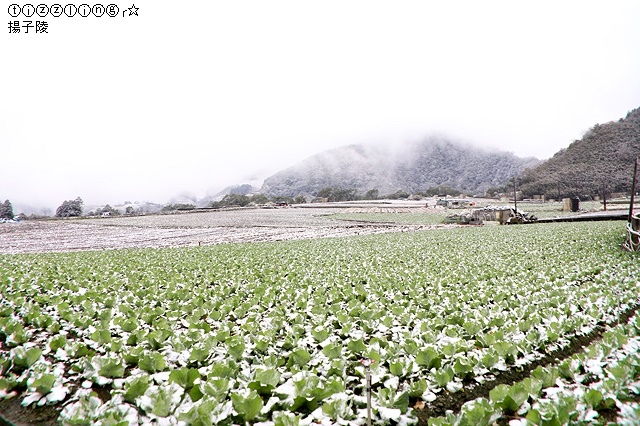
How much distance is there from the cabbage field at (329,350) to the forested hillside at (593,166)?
Result: 9544 cm

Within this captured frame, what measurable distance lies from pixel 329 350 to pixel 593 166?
113 metres

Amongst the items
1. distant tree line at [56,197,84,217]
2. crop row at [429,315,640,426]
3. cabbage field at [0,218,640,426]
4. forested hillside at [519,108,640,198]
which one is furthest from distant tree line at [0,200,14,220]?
forested hillside at [519,108,640,198]

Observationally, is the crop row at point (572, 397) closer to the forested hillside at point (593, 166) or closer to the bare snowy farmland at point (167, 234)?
the bare snowy farmland at point (167, 234)

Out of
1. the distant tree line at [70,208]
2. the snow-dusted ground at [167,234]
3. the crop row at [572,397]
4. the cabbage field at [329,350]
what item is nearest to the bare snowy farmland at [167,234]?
the snow-dusted ground at [167,234]

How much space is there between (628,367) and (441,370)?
1.77m

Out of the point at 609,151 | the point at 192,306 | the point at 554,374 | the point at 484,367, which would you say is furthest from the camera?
the point at 609,151

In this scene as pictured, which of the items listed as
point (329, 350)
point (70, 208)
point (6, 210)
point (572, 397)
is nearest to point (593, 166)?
point (572, 397)

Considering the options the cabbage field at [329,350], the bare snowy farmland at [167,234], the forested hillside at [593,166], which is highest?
the forested hillside at [593,166]

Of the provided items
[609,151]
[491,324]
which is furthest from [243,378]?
[609,151]

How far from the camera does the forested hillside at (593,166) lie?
265ft

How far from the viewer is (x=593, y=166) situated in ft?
286

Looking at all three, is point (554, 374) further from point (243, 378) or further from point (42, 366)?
point (42, 366)

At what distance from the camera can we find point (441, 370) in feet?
11.1

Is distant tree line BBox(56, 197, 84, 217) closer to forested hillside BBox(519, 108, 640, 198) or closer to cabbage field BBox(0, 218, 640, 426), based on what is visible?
cabbage field BBox(0, 218, 640, 426)
